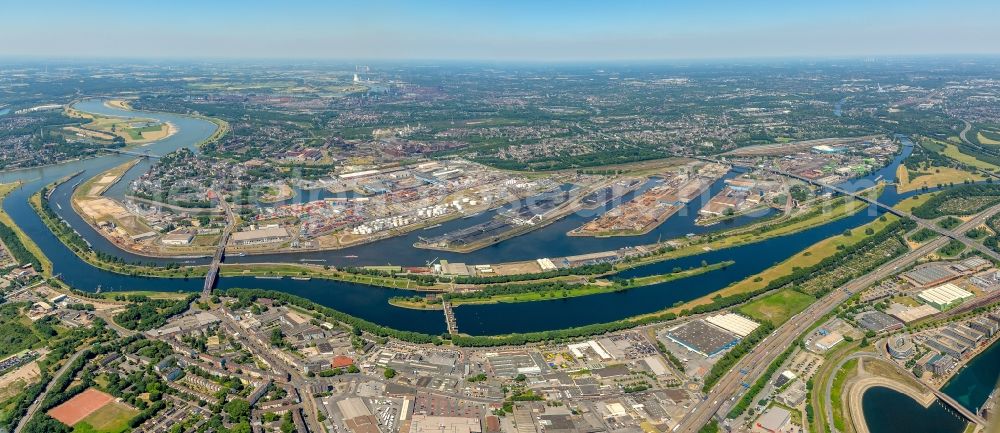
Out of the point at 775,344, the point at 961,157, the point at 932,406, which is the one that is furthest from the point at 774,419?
the point at 961,157

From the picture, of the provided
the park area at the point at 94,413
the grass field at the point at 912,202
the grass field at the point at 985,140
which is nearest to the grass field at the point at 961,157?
the grass field at the point at 985,140

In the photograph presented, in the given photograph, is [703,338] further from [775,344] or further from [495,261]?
[495,261]

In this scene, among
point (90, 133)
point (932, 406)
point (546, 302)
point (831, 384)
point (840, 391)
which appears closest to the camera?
point (932, 406)

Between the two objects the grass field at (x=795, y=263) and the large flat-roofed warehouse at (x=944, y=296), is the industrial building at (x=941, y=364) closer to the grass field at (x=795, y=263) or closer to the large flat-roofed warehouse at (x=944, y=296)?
the large flat-roofed warehouse at (x=944, y=296)

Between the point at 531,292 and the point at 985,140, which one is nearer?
the point at 531,292

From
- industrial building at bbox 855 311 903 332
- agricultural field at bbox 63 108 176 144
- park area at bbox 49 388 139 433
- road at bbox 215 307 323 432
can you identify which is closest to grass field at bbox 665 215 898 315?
industrial building at bbox 855 311 903 332

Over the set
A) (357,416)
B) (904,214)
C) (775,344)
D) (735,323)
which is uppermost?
(904,214)

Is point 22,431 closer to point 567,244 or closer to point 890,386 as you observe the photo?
point 567,244
